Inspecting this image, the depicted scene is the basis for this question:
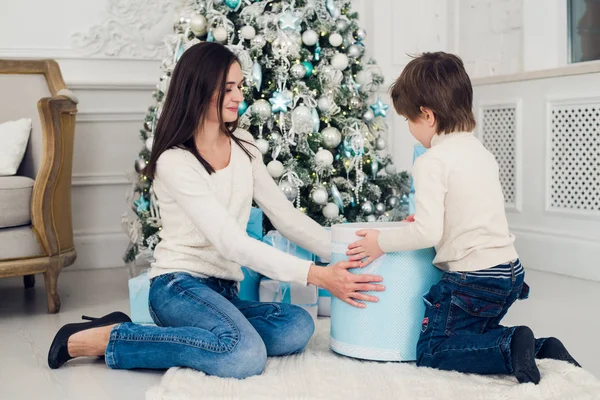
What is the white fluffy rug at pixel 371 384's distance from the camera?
1.63m

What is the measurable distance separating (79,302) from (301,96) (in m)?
1.17

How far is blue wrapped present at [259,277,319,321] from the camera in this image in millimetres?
2482

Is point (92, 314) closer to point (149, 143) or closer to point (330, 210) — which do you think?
point (149, 143)

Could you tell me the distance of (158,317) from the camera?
193cm

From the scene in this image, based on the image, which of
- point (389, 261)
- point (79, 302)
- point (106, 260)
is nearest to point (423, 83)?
point (389, 261)

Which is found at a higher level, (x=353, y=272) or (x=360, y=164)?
(x=360, y=164)

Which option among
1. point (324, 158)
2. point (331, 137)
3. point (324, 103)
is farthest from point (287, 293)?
point (324, 103)

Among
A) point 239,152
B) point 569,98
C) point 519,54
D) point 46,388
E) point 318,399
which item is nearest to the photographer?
point 318,399

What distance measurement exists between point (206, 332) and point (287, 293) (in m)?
0.72

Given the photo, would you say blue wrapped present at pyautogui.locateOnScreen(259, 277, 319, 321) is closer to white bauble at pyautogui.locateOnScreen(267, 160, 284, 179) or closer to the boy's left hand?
white bauble at pyautogui.locateOnScreen(267, 160, 284, 179)

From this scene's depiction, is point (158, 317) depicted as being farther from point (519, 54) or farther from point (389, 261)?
point (519, 54)

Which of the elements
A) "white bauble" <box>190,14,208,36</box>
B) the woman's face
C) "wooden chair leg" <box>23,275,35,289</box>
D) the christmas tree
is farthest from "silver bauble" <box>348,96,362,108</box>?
"wooden chair leg" <box>23,275,35,289</box>

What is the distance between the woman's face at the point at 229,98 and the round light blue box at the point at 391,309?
1.35 ft

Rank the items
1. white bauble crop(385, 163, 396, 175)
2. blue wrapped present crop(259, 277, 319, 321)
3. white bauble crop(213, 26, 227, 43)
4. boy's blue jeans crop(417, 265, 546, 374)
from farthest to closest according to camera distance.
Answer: white bauble crop(385, 163, 396, 175) < white bauble crop(213, 26, 227, 43) < blue wrapped present crop(259, 277, 319, 321) < boy's blue jeans crop(417, 265, 546, 374)
